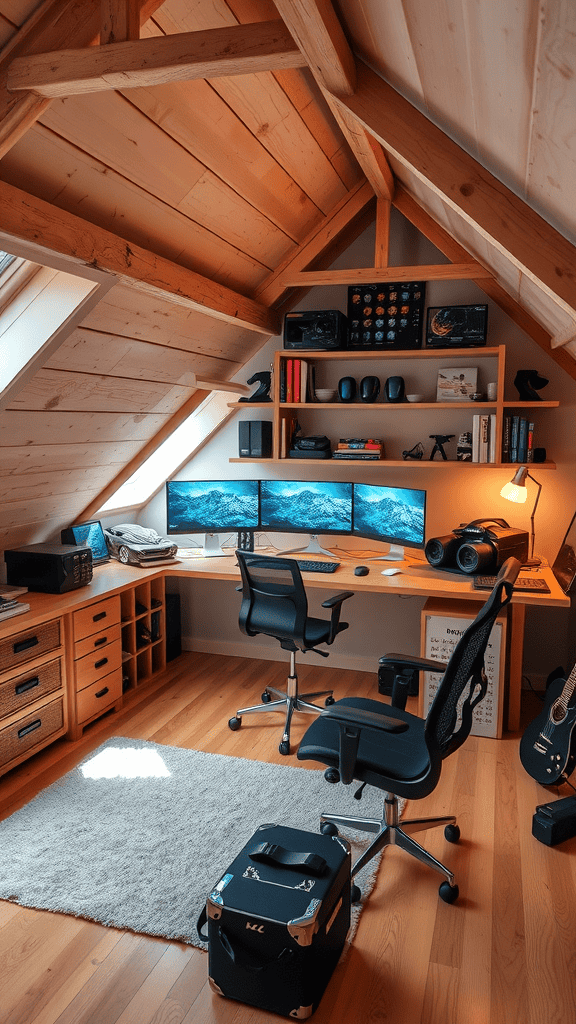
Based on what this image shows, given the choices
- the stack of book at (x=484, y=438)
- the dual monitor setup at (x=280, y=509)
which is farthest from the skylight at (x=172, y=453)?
the stack of book at (x=484, y=438)

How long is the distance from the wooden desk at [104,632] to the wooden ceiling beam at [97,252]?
146cm

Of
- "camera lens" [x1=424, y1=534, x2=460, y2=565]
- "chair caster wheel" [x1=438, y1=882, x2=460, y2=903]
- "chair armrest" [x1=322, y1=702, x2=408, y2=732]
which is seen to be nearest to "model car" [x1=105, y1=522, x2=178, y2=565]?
"camera lens" [x1=424, y1=534, x2=460, y2=565]

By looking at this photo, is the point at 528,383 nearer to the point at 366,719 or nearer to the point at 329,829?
the point at 366,719

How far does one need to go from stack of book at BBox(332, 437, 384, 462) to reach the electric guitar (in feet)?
4.87

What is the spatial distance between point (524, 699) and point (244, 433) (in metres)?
2.14

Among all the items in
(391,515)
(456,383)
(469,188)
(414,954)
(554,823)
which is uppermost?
(469,188)

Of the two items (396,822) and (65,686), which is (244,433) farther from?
(396,822)

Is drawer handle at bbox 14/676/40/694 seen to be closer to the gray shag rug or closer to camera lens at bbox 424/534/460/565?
the gray shag rug

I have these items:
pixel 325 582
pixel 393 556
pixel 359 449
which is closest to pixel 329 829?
pixel 325 582

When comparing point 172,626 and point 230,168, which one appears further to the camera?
point 172,626

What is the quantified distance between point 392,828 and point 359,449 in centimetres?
203

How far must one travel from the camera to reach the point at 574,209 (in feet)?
4.56

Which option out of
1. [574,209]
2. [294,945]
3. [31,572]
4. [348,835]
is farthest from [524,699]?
[574,209]

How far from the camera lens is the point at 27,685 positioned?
2955mm
